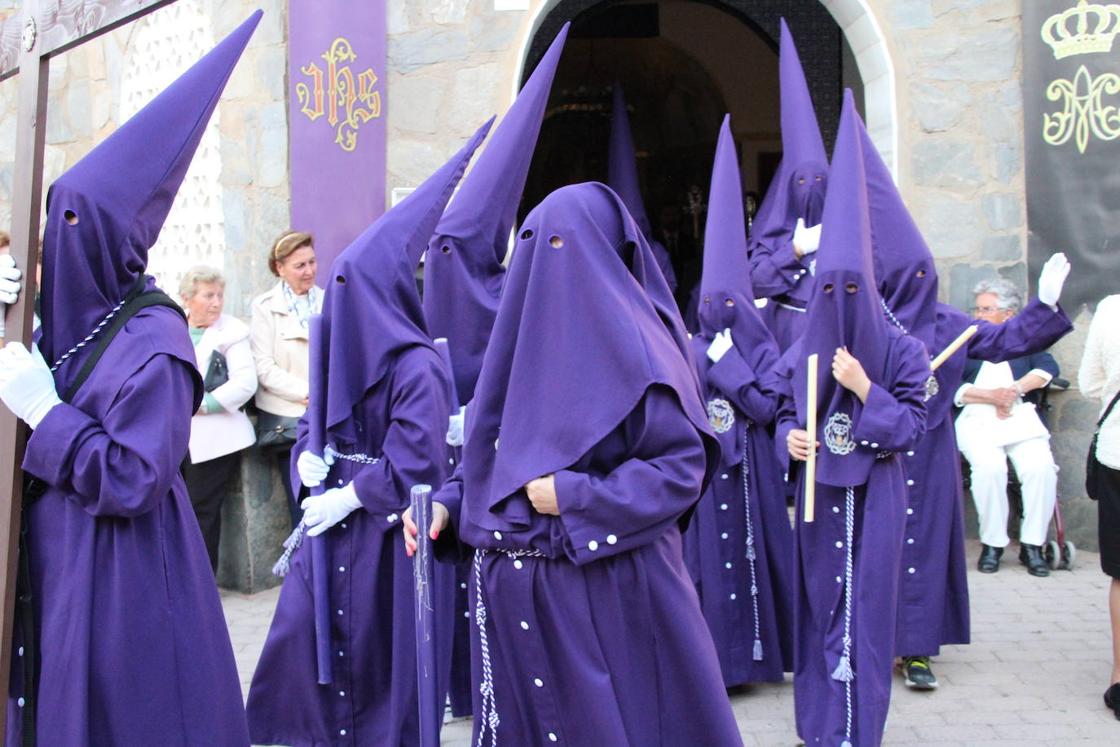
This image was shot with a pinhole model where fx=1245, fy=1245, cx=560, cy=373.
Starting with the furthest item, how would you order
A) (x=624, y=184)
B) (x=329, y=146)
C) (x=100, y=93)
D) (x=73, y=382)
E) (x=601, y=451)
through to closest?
(x=624, y=184) → (x=100, y=93) → (x=329, y=146) → (x=73, y=382) → (x=601, y=451)

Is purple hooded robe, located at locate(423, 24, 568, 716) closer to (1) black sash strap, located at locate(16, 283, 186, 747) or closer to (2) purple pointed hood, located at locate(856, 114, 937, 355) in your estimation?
(2) purple pointed hood, located at locate(856, 114, 937, 355)

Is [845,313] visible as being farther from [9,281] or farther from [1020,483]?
[1020,483]

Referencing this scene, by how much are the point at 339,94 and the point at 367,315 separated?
3298 millimetres

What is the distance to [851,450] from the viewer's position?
4.28m

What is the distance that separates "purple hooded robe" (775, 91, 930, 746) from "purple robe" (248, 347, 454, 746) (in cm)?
130

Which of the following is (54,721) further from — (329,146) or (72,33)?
(329,146)

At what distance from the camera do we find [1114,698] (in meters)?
4.77

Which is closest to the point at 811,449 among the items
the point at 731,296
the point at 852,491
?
the point at 852,491

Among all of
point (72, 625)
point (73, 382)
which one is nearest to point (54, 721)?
point (72, 625)

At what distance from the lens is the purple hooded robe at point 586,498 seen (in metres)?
2.76

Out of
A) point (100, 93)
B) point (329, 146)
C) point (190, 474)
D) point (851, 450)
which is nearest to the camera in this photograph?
point (851, 450)

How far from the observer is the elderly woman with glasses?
21.0 feet

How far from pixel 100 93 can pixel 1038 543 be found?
6.27 meters

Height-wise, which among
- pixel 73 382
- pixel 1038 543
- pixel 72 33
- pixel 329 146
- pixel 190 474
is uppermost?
pixel 329 146
